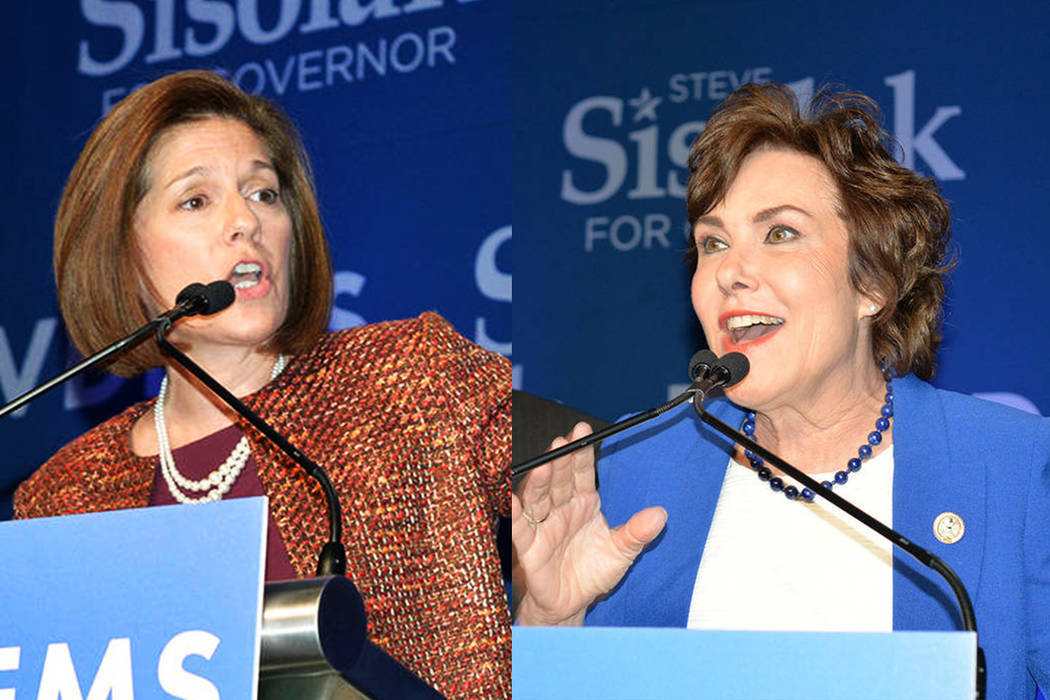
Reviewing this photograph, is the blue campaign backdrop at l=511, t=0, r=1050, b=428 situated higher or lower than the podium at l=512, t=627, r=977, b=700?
higher

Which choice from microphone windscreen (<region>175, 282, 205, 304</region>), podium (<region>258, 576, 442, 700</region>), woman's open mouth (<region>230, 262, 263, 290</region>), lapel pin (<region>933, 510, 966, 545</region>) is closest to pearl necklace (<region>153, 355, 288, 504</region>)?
woman's open mouth (<region>230, 262, 263, 290</region>)

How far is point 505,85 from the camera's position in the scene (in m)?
2.34

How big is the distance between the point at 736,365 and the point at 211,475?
0.97 m

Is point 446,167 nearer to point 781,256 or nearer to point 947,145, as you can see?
point 781,256

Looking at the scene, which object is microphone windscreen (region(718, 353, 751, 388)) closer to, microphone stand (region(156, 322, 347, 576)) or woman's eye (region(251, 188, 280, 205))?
microphone stand (region(156, 322, 347, 576))

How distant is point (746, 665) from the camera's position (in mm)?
1198

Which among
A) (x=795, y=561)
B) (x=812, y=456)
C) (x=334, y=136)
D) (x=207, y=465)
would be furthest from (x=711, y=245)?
(x=207, y=465)

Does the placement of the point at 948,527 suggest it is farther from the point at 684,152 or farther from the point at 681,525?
the point at 684,152

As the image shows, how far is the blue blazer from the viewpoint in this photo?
1593 mm

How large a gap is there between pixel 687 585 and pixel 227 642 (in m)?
0.87

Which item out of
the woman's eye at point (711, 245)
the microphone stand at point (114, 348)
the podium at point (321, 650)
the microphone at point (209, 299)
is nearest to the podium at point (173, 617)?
the podium at point (321, 650)

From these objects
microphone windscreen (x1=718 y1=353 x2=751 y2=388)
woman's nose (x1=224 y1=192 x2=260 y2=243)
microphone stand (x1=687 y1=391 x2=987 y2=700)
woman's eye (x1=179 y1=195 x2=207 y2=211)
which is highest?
woman's eye (x1=179 y1=195 x2=207 y2=211)

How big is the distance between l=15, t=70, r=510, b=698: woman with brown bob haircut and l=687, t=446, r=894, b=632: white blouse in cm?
42

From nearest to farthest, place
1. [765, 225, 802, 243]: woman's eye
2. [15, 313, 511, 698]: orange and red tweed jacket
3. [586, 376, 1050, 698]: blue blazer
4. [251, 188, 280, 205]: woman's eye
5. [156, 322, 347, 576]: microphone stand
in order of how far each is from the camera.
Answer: [156, 322, 347, 576]: microphone stand < [586, 376, 1050, 698]: blue blazer < [765, 225, 802, 243]: woman's eye < [15, 313, 511, 698]: orange and red tweed jacket < [251, 188, 280, 205]: woman's eye
